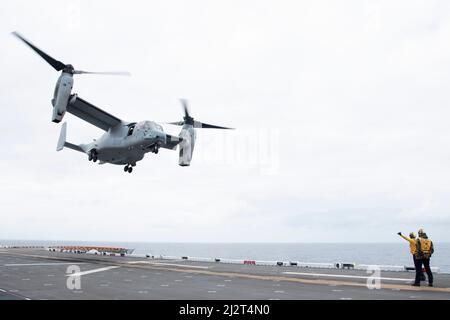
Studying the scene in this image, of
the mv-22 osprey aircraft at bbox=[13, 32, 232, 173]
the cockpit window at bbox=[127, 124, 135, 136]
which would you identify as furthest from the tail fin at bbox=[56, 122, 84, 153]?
the cockpit window at bbox=[127, 124, 135, 136]

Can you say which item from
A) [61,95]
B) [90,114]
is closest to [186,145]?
[90,114]

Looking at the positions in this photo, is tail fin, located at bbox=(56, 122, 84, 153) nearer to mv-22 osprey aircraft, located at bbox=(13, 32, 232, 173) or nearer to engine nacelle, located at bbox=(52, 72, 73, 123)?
mv-22 osprey aircraft, located at bbox=(13, 32, 232, 173)

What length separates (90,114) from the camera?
3553cm

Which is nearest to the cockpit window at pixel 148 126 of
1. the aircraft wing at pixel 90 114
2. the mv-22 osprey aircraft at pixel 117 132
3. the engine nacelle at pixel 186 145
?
the mv-22 osprey aircraft at pixel 117 132

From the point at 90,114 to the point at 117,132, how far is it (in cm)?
269

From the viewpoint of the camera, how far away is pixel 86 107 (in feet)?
113

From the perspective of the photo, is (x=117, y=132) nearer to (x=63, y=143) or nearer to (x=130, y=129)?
(x=130, y=129)

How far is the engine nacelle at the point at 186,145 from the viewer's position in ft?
122

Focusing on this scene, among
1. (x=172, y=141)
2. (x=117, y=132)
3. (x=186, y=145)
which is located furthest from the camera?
(x=186, y=145)

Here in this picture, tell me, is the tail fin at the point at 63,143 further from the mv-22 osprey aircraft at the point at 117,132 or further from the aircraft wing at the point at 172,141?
the aircraft wing at the point at 172,141
